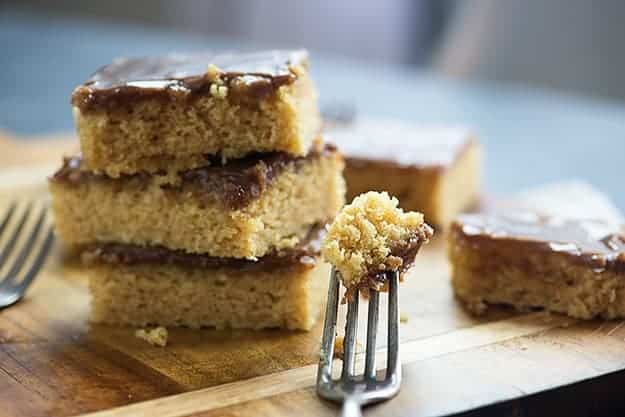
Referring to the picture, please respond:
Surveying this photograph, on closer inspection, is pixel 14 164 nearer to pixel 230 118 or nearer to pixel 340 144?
pixel 340 144

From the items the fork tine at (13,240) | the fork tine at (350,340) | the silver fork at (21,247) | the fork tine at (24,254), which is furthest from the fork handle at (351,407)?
the fork tine at (13,240)

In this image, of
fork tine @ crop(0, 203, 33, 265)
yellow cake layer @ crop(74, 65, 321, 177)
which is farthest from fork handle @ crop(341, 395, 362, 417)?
fork tine @ crop(0, 203, 33, 265)

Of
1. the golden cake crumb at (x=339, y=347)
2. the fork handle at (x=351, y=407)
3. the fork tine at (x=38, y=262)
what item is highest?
the fork handle at (x=351, y=407)

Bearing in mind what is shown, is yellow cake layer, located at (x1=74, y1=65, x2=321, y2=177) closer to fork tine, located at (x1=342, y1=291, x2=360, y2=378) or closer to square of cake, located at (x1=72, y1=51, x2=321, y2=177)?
square of cake, located at (x1=72, y1=51, x2=321, y2=177)

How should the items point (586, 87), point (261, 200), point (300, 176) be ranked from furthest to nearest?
1. point (586, 87)
2. point (300, 176)
3. point (261, 200)

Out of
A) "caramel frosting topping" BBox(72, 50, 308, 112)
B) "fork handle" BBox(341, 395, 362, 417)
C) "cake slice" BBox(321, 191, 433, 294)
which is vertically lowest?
"fork handle" BBox(341, 395, 362, 417)

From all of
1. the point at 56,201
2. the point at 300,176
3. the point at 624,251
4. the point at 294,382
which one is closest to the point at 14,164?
the point at 56,201

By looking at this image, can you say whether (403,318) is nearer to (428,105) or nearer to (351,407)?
(351,407)

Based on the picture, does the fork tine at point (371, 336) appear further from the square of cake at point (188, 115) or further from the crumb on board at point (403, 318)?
the square of cake at point (188, 115)
